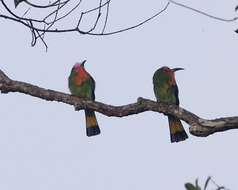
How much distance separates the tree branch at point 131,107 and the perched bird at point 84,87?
185cm

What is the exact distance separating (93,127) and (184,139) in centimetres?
107

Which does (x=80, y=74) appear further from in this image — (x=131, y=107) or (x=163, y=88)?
(x=131, y=107)

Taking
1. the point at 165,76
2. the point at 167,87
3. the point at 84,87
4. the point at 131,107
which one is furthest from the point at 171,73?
the point at 131,107

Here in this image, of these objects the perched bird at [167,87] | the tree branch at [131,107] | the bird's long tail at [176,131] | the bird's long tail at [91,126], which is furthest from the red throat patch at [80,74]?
the tree branch at [131,107]

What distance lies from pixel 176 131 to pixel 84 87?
1.46 meters

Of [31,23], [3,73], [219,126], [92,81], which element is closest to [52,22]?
[31,23]

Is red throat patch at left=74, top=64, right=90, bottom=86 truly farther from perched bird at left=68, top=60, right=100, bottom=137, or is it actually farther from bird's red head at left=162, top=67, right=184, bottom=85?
bird's red head at left=162, top=67, right=184, bottom=85

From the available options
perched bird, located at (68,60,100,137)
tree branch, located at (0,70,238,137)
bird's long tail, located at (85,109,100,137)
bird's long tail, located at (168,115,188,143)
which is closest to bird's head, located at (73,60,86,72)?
perched bird, located at (68,60,100,137)

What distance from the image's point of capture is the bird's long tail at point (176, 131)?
569 cm

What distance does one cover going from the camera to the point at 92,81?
7172 mm

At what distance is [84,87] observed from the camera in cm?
693

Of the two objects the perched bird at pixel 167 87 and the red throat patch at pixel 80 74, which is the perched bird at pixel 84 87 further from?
the perched bird at pixel 167 87

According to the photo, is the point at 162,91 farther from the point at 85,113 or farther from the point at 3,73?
the point at 3,73

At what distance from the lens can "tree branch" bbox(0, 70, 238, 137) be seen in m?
3.86
